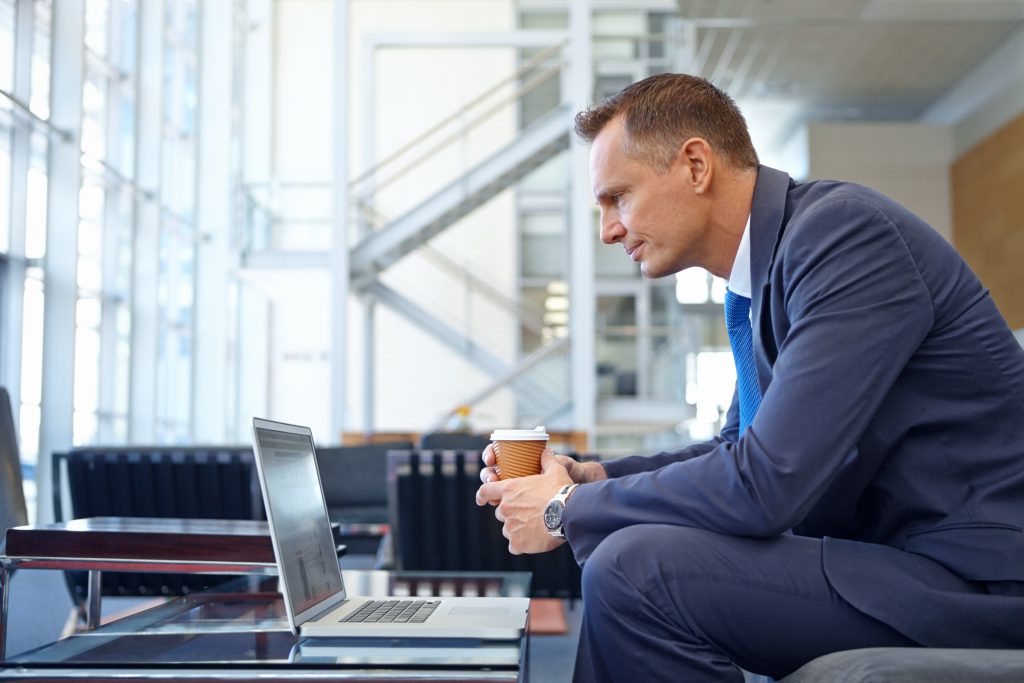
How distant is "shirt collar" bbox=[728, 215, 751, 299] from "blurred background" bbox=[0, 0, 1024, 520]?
471 centimetres

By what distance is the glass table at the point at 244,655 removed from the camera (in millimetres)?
1170

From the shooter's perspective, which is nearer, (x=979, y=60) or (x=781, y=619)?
(x=781, y=619)

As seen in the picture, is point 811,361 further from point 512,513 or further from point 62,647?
point 62,647

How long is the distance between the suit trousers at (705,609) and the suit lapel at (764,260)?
27cm

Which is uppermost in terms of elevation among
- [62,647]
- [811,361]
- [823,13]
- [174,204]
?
[823,13]

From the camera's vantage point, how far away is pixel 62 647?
135 centimetres

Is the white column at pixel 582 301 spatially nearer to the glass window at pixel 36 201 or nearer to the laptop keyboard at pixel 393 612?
Result: the glass window at pixel 36 201

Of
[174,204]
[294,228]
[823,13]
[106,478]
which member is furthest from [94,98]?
[823,13]

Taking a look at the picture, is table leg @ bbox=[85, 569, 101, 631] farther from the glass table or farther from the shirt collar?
the shirt collar

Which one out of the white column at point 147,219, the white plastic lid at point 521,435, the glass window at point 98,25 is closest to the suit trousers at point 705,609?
the white plastic lid at point 521,435

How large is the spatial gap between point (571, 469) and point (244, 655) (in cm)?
56

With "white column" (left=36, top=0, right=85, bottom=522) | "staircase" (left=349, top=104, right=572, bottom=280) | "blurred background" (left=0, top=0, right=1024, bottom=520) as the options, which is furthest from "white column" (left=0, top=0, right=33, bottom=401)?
"staircase" (left=349, top=104, right=572, bottom=280)

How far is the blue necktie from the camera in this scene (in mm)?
1625

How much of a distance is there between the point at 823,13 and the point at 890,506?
11644 millimetres
